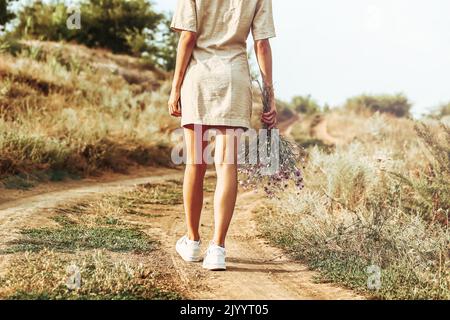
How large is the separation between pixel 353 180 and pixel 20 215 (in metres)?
3.57

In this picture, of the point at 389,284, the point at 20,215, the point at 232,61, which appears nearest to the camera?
the point at 389,284

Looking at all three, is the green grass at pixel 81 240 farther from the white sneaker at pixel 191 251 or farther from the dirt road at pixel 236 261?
the white sneaker at pixel 191 251

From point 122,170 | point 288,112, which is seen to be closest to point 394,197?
point 122,170

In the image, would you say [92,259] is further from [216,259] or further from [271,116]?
[271,116]

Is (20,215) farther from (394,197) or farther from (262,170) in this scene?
(394,197)

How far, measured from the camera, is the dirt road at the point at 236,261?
12.8 feet

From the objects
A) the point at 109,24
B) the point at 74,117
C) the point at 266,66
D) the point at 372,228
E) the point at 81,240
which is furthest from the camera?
the point at 109,24

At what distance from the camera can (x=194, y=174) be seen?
14.8 ft

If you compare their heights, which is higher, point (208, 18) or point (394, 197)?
point (208, 18)

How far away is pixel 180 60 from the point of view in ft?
14.3

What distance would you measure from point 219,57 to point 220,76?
0.44 feet

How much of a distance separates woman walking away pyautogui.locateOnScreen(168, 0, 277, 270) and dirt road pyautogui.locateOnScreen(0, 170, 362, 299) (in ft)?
0.78

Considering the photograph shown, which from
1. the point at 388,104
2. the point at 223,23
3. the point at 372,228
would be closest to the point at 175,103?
the point at 223,23

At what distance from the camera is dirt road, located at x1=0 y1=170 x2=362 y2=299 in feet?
12.8
